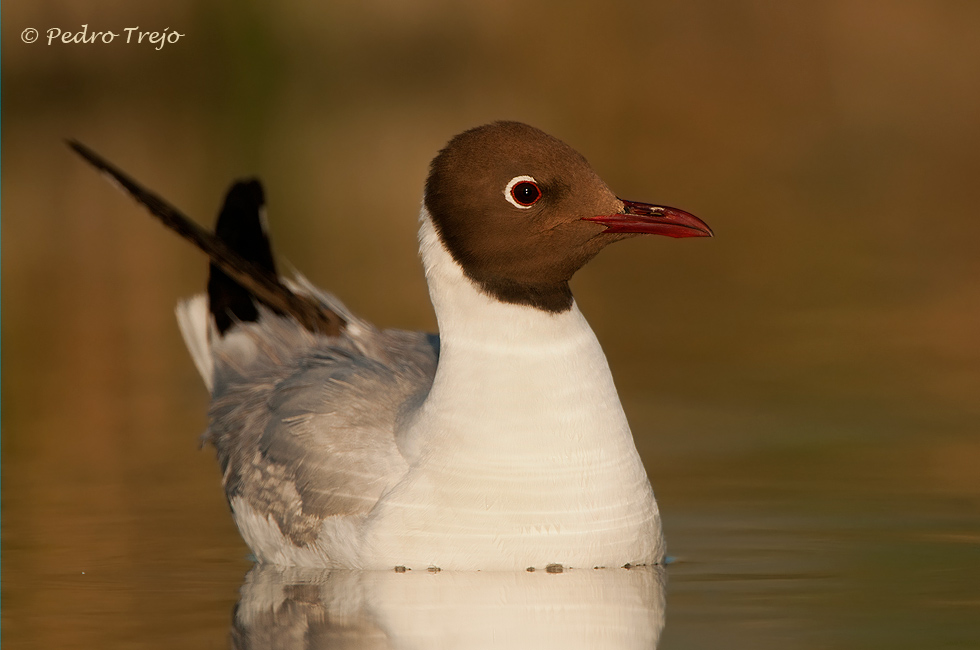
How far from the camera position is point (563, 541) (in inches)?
229

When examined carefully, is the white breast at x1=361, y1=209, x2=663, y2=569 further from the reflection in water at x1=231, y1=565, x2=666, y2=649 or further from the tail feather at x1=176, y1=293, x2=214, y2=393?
the tail feather at x1=176, y1=293, x2=214, y2=393

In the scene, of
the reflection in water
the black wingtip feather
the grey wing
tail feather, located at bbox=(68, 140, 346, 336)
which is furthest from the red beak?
the black wingtip feather

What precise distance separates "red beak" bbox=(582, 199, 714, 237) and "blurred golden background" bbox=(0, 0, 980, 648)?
1.26m

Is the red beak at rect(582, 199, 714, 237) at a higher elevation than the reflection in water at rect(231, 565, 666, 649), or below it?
higher

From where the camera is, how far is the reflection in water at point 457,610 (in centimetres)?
525

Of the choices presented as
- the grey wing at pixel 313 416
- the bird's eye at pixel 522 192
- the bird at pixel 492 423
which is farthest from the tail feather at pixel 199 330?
the bird's eye at pixel 522 192

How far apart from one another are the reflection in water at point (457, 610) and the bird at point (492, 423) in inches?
2.9

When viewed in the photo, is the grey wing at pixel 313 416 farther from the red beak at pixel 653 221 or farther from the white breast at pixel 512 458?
the red beak at pixel 653 221

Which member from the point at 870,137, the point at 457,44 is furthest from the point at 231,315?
the point at 457,44

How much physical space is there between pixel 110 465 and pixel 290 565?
206 centimetres

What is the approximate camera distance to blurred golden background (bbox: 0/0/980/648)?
6520 mm

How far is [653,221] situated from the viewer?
20.2ft

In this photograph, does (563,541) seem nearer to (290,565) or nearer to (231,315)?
(290,565)

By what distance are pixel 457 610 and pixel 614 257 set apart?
9344mm
